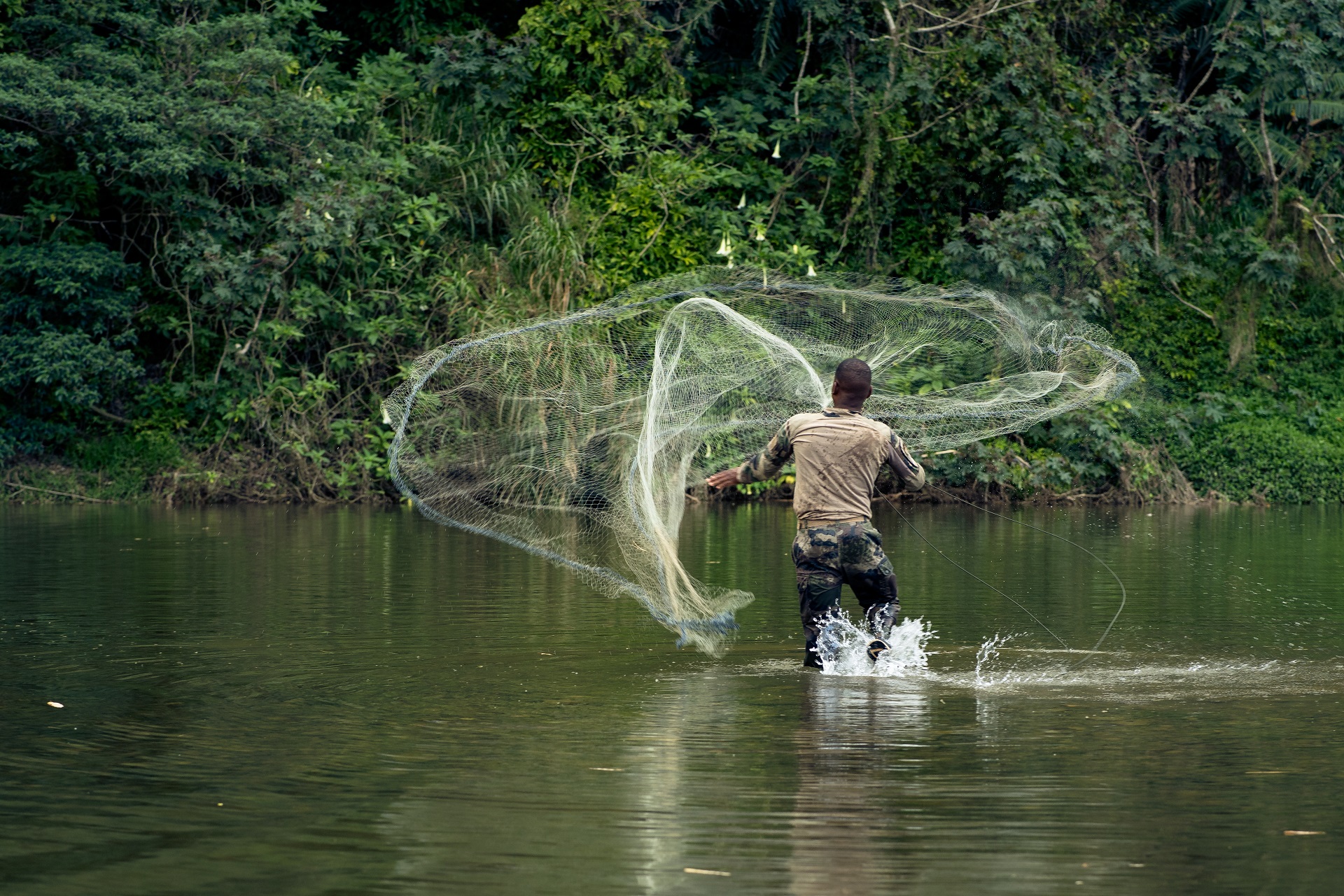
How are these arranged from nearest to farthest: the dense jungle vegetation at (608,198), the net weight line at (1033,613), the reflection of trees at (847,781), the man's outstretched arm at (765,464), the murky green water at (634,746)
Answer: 1. the reflection of trees at (847,781)
2. the murky green water at (634,746)
3. the man's outstretched arm at (765,464)
4. the net weight line at (1033,613)
5. the dense jungle vegetation at (608,198)

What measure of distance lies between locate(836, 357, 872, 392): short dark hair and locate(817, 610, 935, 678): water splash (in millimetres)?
1196

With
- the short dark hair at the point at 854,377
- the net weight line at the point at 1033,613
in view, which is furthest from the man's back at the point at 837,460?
the net weight line at the point at 1033,613

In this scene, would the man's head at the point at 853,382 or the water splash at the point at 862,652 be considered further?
the water splash at the point at 862,652

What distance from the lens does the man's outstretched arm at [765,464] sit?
9141 millimetres

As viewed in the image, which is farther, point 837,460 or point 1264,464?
point 1264,464

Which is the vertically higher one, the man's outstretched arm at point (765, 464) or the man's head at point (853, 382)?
the man's head at point (853, 382)

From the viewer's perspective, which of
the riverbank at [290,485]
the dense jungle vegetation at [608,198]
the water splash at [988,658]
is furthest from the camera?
the riverbank at [290,485]

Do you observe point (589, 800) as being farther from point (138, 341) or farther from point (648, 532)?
point (138, 341)

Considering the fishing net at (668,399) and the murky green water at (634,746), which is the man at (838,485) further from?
the fishing net at (668,399)

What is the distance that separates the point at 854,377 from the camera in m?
9.07

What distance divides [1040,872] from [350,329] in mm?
21558

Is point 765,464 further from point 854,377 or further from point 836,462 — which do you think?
point 854,377

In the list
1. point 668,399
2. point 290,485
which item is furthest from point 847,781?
point 290,485

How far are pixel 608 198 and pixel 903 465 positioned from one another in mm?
18486
